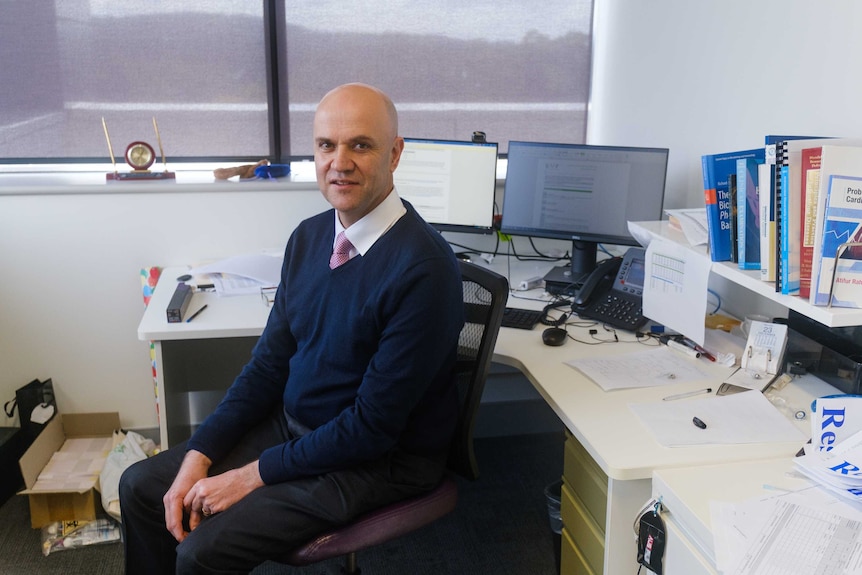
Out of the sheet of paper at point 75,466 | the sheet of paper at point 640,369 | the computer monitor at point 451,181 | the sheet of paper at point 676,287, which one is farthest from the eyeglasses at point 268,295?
the sheet of paper at point 676,287

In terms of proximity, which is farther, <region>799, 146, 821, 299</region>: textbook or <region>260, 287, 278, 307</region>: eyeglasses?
<region>260, 287, 278, 307</region>: eyeglasses

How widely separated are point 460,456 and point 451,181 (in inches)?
45.7

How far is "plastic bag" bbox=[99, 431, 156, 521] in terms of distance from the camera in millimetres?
2422

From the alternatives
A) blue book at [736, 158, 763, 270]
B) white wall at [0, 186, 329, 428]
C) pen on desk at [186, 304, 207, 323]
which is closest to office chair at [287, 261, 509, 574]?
blue book at [736, 158, 763, 270]

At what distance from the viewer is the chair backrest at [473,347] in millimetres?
1689

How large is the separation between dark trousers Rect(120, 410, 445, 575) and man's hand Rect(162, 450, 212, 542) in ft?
0.15

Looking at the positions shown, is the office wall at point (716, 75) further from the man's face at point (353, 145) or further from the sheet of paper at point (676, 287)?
the man's face at point (353, 145)

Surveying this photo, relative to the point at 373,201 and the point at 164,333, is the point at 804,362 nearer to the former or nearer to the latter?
the point at 373,201

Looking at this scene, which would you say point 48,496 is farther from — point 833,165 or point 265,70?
point 833,165

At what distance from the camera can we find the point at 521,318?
7.22 feet

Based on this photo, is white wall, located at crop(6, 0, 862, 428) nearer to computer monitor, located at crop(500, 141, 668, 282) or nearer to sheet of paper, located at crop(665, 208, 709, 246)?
computer monitor, located at crop(500, 141, 668, 282)

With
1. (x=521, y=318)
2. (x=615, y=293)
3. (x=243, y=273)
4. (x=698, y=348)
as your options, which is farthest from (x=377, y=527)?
(x=243, y=273)

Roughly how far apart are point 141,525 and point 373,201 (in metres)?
0.86

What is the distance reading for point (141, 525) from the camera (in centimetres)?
171
